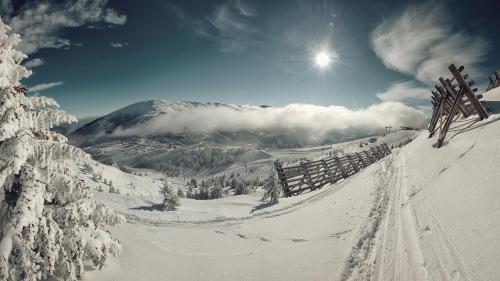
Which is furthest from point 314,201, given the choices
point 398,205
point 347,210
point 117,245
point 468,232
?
point 117,245

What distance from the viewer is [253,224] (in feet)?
35.9

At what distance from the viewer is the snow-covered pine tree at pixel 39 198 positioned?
4117 millimetres

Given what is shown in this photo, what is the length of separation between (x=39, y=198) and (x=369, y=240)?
6.65m

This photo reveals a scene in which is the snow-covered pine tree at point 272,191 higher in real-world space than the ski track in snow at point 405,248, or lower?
higher

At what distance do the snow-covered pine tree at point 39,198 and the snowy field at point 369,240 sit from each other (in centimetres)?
86

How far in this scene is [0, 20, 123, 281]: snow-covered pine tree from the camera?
412 centimetres

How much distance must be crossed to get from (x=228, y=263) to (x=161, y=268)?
1460 millimetres

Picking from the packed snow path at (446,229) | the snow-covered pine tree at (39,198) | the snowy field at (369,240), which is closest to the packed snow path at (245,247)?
the snowy field at (369,240)

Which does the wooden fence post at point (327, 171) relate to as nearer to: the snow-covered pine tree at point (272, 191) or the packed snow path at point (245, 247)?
the snow-covered pine tree at point (272, 191)

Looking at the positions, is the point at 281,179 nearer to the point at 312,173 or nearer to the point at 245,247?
the point at 312,173

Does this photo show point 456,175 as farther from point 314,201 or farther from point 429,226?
point 314,201

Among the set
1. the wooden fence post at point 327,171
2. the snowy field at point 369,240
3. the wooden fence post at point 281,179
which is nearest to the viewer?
the snowy field at point 369,240

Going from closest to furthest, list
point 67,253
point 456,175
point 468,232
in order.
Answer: point 67,253, point 468,232, point 456,175

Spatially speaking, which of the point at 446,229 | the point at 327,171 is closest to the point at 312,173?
the point at 327,171
